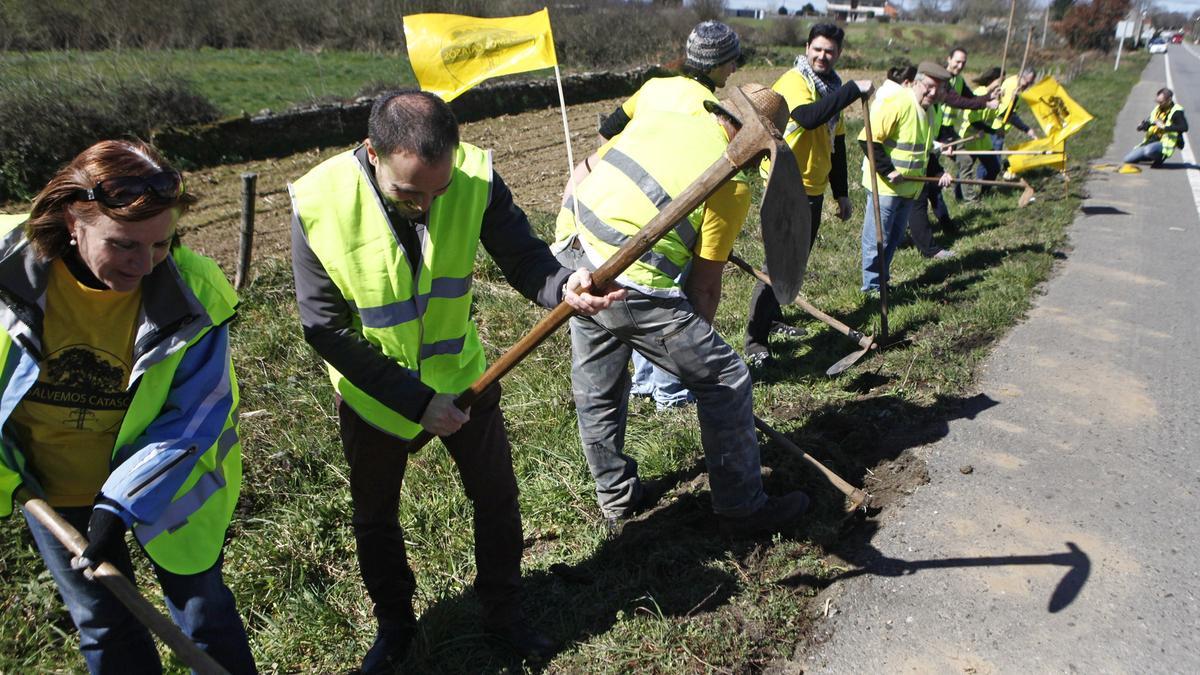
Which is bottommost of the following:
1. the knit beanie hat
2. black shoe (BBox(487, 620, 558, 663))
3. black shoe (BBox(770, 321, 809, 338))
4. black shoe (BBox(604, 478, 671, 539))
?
black shoe (BBox(770, 321, 809, 338))

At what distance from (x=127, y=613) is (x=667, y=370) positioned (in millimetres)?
1918

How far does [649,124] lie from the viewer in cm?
311

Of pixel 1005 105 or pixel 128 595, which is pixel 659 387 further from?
pixel 1005 105

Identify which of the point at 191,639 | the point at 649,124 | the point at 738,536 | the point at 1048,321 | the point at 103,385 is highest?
the point at 649,124

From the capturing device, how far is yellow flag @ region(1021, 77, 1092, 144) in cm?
972

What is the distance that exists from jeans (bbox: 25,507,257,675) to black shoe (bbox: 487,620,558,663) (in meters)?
0.90

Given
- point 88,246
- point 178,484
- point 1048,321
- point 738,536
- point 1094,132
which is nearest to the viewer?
point 88,246

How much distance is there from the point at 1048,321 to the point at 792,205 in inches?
170

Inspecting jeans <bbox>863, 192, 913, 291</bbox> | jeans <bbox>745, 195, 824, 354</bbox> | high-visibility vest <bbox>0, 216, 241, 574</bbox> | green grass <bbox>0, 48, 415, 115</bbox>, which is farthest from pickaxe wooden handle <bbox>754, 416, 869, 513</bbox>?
green grass <bbox>0, 48, 415, 115</bbox>

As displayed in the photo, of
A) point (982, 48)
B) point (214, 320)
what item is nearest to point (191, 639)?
point (214, 320)

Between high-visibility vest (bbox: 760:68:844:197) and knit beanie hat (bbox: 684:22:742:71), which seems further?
high-visibility vest (bbox: 760:68:844:197)

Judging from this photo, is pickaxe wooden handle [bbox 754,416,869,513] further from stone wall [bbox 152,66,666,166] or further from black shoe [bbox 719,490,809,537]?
stone wall [bbox 152,66,666,166]

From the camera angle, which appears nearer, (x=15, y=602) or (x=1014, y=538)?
(x=15, y=602)

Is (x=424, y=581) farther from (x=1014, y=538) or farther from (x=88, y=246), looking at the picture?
(x=1014, y=538)
